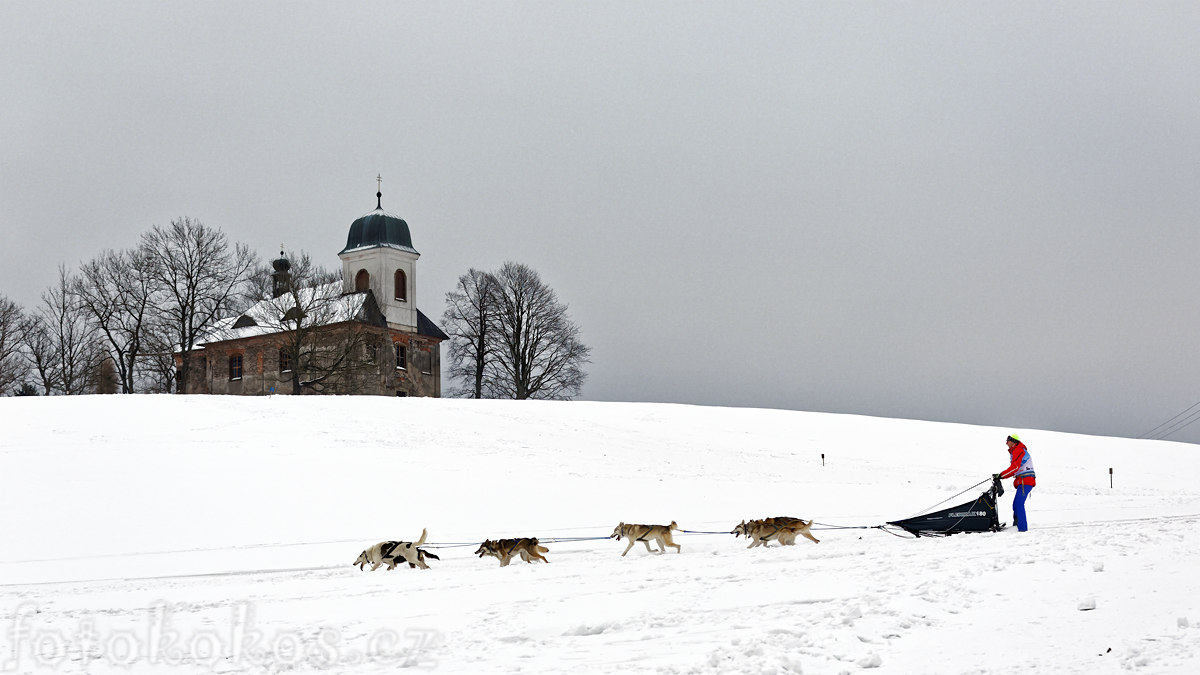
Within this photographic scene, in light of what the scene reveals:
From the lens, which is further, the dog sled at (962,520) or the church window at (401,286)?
the church window at (401,286)

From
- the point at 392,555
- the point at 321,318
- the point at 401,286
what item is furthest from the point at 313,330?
the point at 392,555

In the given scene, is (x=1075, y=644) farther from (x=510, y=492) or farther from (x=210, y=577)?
(x=510, y=492)

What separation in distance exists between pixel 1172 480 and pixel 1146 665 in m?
26.6

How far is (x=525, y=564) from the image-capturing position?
13.0 meters

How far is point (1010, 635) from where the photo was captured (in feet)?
25.1

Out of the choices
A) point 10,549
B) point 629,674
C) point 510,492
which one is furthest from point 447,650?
point 510,492

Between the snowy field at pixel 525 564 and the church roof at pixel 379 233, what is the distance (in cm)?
4145

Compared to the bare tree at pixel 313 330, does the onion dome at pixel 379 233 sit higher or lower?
higher

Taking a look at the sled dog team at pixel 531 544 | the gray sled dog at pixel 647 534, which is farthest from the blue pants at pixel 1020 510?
the gray sled dog at pixel 647 534

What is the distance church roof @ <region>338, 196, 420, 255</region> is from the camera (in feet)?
239

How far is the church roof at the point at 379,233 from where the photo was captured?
7275 centimetres

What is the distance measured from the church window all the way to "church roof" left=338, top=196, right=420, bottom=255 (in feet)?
6.30

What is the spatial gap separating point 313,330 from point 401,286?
769 inches

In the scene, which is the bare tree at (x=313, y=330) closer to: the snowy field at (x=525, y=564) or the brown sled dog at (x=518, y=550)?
A: the snowy field at (x=525, y=564)
